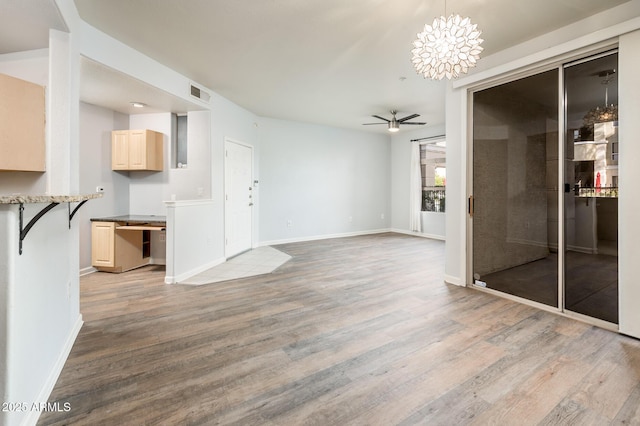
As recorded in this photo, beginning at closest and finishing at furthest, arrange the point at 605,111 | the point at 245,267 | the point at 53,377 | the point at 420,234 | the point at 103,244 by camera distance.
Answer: the point at 53,377 → the point at 605,111 → the point at 103,244 → the point at 245,267 → the point at 420,234

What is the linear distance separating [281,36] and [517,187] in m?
Result: 3.28

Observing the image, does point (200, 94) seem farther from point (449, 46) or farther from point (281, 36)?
point (449, 46)

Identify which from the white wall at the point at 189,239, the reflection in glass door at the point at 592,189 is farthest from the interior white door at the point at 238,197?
the reflection in glass door at the point at 592,189

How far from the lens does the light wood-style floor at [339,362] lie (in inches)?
62.6

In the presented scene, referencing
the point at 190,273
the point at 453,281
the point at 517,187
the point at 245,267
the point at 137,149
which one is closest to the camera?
the point at 517,187

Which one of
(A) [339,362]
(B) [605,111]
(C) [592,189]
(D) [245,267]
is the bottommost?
(A) [339,362]

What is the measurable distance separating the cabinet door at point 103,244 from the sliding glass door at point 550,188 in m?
5.08

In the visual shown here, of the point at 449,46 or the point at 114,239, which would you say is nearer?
the point at 449,46

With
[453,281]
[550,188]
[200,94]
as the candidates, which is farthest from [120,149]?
[550,188]

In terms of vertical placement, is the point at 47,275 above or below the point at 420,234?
above

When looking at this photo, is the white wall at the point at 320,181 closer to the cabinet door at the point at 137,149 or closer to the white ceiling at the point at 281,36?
the white ceiling at the point at 281,36

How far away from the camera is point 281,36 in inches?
121

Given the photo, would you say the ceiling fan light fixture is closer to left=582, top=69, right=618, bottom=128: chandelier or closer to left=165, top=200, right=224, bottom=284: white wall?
left=582, top=69, right=618, bottom=128: chandelier

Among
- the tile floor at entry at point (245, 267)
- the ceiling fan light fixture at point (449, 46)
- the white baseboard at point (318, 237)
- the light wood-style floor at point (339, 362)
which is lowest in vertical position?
the light wood-style floor at point (339, 362)
